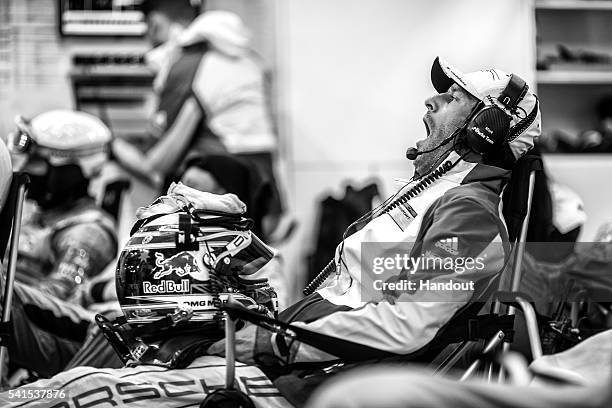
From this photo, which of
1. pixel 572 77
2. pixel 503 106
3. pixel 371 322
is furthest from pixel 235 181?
pixel 572 77

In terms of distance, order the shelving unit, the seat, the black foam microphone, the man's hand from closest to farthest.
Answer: the man's hand → the black foam microphone → the seat → the shelving unit

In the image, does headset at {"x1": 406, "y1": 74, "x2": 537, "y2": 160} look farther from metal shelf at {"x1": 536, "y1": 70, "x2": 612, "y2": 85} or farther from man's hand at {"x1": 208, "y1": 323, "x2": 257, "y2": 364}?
metal shelf at {"x1": 536, "y1": 70, "x2": 612, "y2": 85}

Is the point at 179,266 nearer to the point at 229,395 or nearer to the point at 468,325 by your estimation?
the point at 229,395

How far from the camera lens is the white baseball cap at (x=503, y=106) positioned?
2.72 meters

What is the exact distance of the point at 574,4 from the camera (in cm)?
650

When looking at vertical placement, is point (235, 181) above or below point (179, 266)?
below

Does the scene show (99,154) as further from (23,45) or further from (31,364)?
(23,45)

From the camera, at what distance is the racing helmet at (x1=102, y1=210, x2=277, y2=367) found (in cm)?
254

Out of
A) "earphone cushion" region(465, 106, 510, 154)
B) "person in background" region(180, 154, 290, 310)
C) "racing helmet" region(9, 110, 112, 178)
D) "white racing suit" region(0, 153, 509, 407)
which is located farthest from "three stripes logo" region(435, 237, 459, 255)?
"racing helmet" region(9, 110, 112, 178)

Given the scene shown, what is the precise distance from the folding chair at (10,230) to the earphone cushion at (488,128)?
1.10m

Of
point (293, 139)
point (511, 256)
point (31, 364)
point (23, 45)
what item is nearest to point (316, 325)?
point (511, 256)

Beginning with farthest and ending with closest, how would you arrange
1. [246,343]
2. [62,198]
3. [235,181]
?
1. [235,181]
2. [62,198]
3. [246,343]

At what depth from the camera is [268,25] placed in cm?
613

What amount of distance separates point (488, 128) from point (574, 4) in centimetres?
411
